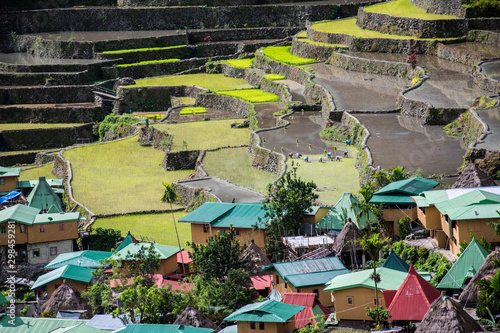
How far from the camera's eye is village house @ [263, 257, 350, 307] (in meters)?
28.5

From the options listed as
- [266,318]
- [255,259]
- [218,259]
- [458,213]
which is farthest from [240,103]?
[266,318]

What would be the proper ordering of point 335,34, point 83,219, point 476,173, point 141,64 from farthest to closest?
point 141,64 → point 335,34 → point 83,219 → point 476,173

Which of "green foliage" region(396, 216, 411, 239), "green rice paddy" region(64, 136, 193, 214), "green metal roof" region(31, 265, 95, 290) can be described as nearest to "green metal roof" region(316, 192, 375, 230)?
"green foliage" region(396, 216, 411, 239)

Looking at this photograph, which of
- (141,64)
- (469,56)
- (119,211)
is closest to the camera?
(119,211)

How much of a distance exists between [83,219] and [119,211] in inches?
137

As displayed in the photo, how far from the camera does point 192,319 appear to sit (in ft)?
86.5

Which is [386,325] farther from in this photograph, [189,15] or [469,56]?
[189,15]

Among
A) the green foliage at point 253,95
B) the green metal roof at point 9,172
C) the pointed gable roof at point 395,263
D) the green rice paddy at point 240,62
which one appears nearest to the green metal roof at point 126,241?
the pointed gable roof at point 395,263

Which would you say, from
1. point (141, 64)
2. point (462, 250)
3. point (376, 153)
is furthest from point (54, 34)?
point (462, 250)

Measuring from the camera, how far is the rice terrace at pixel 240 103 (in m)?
41.2

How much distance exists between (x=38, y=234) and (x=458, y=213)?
2049 centimetres

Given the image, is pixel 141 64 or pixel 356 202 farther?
pixel 141 64

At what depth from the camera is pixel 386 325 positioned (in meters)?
24.6

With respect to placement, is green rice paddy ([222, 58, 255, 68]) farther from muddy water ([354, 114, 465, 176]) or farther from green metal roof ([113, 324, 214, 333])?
green metal roof ([113, 324, 214, 333])
